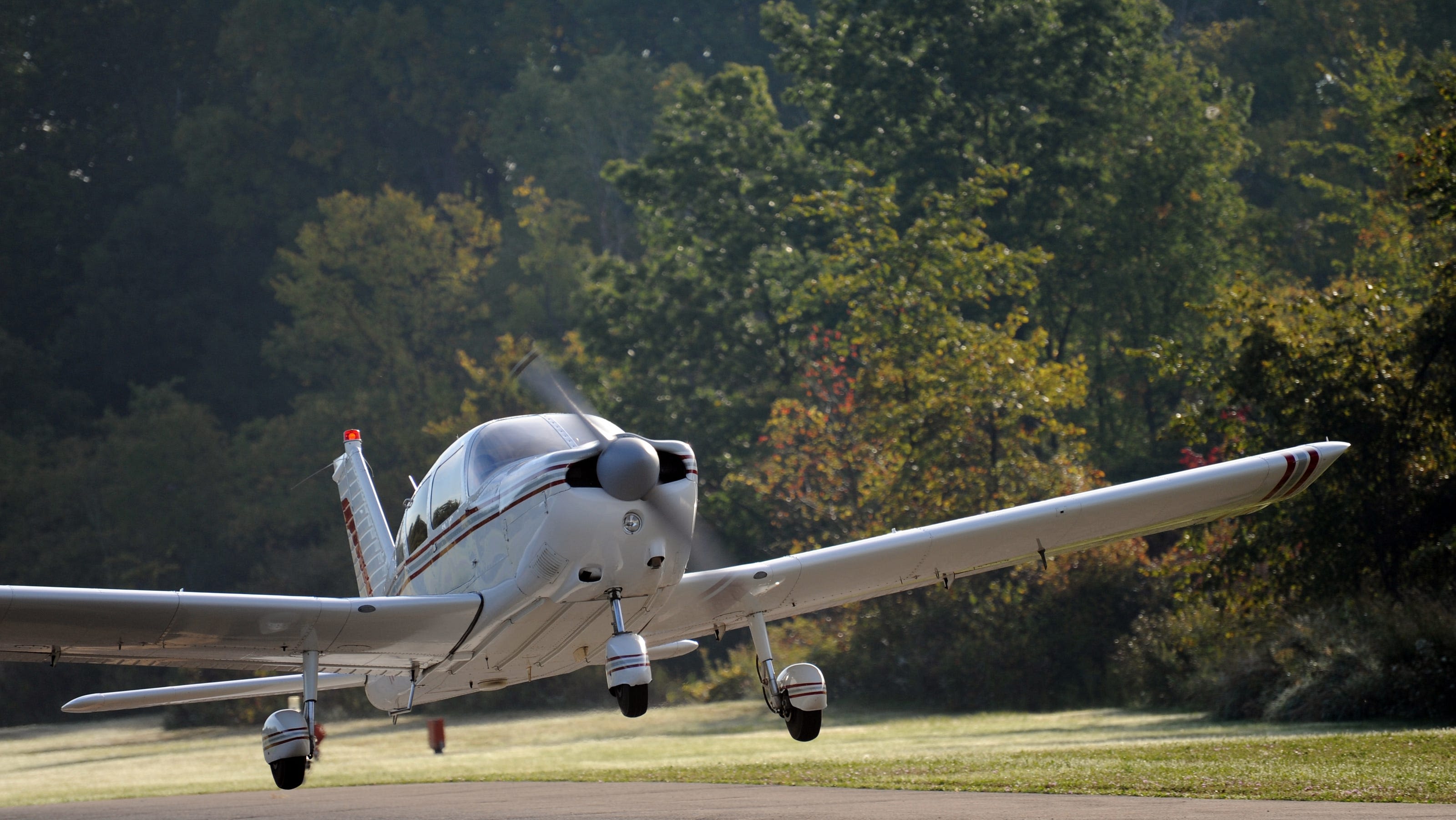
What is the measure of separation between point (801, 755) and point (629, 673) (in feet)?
31.7

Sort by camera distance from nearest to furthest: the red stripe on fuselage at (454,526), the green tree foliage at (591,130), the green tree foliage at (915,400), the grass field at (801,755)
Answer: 1. the red stripe on fuselage at (454,526)
2. the grass field at (801,755)
3. the green tree foliage at (915,400)
4. the green tree foliage at (591,130)

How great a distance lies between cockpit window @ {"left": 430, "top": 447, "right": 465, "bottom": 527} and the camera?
1108 cm

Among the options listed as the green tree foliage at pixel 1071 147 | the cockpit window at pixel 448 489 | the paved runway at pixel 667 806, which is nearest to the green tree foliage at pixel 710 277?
the green tree foliage at pixel 1071 147

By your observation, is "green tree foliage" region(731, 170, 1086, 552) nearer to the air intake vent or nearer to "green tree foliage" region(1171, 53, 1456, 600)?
"green tree foliage" region(1171, 53, 1456, 600)

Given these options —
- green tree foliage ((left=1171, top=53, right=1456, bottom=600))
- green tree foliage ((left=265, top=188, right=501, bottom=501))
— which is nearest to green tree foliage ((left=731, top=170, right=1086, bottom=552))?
green tree foliage ((left=1171, top=53, right=1456, bottom=600))

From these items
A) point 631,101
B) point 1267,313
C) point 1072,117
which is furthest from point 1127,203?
point 631,101

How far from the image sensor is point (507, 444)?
1076 centimetres

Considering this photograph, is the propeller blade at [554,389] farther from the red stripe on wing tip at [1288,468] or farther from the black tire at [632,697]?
the red stripe on wing tip at [1288,468]

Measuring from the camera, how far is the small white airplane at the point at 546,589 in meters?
9.77

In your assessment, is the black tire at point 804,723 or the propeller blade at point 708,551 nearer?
the black tire at point 804,723

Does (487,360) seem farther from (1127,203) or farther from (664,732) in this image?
(664,732)

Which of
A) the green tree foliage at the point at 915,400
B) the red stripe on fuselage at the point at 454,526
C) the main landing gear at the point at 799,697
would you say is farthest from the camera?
the green tree foliage at the point at 915,400

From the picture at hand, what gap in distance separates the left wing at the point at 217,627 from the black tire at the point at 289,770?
84cm

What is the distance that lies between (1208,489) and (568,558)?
5.45 metres
